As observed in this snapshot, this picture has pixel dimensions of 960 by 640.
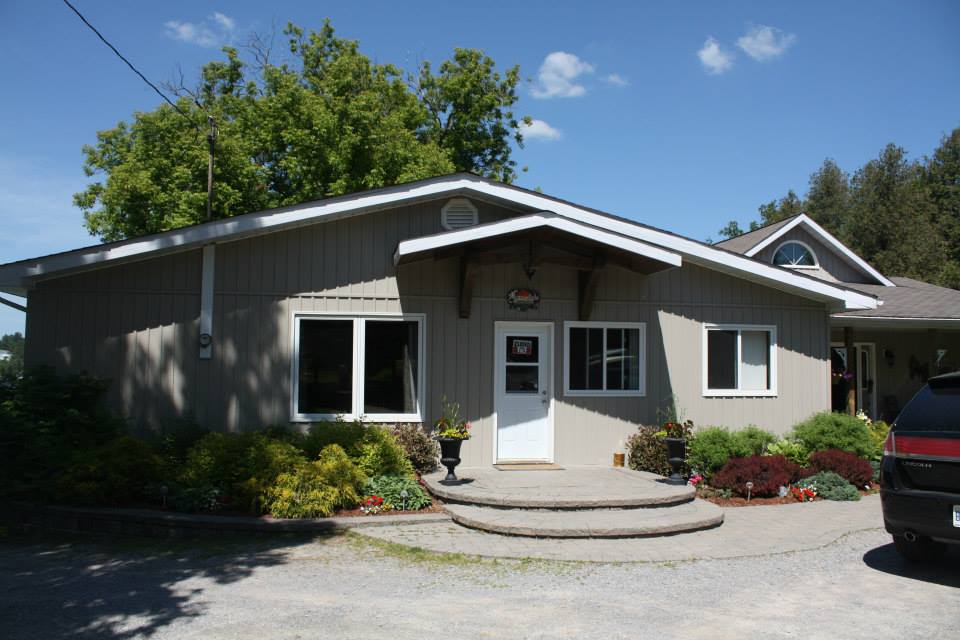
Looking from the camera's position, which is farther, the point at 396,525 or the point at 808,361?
the point at 808,361

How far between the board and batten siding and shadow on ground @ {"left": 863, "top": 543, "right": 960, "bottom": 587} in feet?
14.3

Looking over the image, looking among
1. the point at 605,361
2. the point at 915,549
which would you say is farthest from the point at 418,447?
the point at 915,549

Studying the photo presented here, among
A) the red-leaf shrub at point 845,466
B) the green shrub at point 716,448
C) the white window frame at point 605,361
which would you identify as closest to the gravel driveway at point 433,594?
the green shrub at point 716,448

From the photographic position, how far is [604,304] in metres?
11.1

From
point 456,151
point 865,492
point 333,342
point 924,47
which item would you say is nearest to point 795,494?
point 865,492

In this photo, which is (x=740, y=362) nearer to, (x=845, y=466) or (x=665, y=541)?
(x=845, y=466)

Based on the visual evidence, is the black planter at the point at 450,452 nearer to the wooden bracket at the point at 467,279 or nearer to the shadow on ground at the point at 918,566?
the wooden bracket at the point at 467,279

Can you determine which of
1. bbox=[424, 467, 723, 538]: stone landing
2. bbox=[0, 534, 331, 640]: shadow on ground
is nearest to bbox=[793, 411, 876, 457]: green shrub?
bbox=[424, 467, 723, 538]: stone landing

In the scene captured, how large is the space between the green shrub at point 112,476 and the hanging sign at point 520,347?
5.11 metres

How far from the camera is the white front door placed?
34.9 ft

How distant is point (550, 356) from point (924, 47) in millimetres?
11114

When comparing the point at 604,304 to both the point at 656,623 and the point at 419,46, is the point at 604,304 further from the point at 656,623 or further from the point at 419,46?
the point at 419,46

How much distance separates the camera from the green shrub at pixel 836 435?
439 inches

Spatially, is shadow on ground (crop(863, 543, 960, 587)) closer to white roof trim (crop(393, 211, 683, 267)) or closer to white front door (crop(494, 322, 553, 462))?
white roof trim (crop(393, 211, 683, 267))
